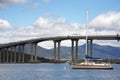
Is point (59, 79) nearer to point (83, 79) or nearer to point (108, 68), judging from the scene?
point (83, 79)

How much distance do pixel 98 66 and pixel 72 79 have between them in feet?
130

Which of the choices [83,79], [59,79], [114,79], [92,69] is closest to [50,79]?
[59,79]

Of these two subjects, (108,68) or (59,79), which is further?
(108,68)

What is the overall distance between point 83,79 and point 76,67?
Result: 41.5 meters

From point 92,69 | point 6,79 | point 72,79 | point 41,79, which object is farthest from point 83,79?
point 92,69

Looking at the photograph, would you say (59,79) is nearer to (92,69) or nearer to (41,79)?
(41,79)

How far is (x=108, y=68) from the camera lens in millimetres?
113062

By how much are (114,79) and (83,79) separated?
5.82m

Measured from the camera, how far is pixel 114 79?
74.2 m

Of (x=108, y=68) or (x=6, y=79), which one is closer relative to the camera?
(x=6, y=79)

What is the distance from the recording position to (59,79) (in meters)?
73.2

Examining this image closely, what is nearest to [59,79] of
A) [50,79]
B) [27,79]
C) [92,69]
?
[50,79]

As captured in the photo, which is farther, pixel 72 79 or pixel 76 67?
pixel 76 67

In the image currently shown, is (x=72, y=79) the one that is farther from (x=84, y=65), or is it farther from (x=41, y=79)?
(x=84, y=65)
